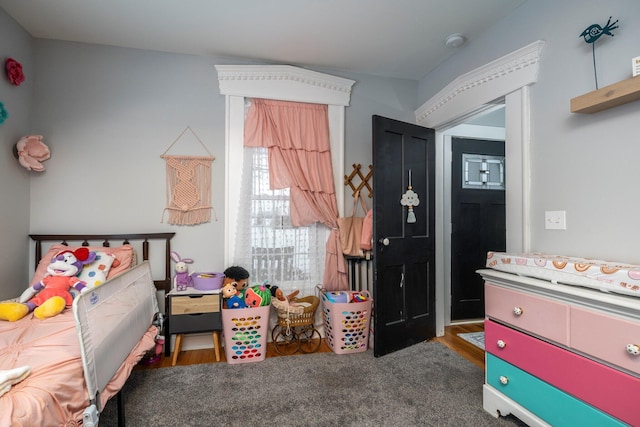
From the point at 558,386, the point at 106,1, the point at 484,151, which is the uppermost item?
the point at 106,1

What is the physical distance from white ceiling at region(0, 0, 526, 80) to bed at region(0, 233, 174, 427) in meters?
1.76

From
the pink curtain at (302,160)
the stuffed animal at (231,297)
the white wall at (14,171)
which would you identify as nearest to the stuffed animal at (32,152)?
the white wall at (14,171)

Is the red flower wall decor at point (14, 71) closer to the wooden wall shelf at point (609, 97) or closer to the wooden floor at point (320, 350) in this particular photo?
Result: the wooden floor at point (320, 350)

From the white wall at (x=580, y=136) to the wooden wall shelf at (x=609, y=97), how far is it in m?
0.07

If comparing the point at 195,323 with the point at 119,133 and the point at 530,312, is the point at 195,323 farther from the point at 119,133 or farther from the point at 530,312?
the point at 530,312

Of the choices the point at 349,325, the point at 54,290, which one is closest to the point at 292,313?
the point at 349,325

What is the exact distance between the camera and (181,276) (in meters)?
2.54

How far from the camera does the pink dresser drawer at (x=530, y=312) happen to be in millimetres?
1415

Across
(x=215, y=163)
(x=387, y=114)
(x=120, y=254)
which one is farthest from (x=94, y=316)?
(x=387, y=114)

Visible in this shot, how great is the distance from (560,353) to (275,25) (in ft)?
8.62

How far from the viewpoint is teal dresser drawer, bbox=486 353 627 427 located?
1.29 m

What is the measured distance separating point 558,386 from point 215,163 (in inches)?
106

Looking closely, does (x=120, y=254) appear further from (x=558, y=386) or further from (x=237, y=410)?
(x=558, y=386)

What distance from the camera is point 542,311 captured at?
1495 millimetres
